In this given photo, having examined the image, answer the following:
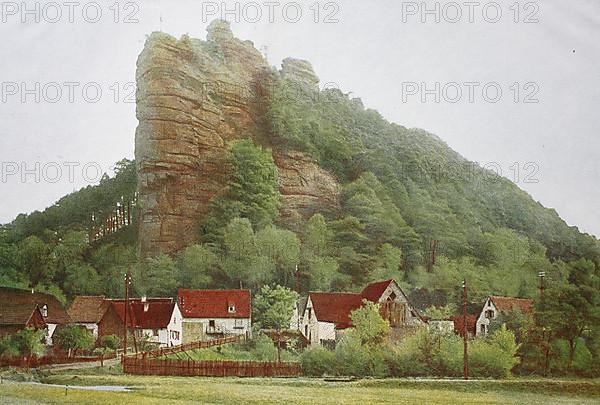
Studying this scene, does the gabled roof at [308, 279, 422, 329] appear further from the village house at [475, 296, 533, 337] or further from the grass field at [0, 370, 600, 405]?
the village house at [475, 296, 533, 337]

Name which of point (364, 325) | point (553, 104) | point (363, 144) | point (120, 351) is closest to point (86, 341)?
point (120, 351)

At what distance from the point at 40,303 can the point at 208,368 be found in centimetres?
127

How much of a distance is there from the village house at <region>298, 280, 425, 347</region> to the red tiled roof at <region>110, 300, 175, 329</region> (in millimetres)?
883

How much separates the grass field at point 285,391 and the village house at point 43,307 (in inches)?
13.9

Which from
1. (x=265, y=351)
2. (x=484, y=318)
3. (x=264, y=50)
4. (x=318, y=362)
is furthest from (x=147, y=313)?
(x=484, y=318)

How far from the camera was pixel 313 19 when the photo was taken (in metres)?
6.13

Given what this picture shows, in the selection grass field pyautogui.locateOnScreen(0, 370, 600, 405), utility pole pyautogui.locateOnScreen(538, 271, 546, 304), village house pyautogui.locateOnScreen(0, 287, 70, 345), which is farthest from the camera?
utility pole pyautogui.locateOnScreen(538, 271, 546, 304)

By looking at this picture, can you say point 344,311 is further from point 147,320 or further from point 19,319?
point 19,319

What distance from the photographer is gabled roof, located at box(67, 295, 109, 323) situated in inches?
227

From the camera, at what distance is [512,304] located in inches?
231

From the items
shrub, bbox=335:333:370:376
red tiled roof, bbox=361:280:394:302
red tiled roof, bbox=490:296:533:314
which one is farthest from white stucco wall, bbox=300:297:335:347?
red tiled roof, bbox=490:296:533:314

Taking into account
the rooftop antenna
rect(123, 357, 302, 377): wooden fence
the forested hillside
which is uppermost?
the rooftop antenna

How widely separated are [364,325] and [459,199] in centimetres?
116

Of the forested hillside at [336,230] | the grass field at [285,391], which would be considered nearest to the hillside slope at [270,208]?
the forested hillside at [336,230]
